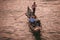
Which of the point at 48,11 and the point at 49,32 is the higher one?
the point at 48,11

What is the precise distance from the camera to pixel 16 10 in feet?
7.95

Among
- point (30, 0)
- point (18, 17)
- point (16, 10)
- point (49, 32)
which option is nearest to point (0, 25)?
point (18, 17)

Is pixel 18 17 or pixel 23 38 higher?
pixel 18 17

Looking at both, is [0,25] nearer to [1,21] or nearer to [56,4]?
[1,21]

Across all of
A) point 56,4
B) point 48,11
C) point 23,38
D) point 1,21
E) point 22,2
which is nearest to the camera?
point 23,38

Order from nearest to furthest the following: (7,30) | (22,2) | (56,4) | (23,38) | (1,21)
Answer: (23,38)
(7,30)
(1,21)
(56,4)
(22,2)

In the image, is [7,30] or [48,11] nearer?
[7,30]

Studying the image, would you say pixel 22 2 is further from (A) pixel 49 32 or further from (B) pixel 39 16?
(A) pixel 49 32

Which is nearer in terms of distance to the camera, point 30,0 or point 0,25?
point 0,25

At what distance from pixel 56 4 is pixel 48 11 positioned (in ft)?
0.75

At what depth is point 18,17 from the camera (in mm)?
2240

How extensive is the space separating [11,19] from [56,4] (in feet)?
2.36

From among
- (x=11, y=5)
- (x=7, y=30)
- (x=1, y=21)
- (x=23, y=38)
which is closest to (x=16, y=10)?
(x=11, y=5)

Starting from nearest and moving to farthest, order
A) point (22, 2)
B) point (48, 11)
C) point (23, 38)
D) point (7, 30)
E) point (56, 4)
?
point (23, 38) → point (7, 30) → point (48, 11) → point (56, 4) → point (22, 2)
